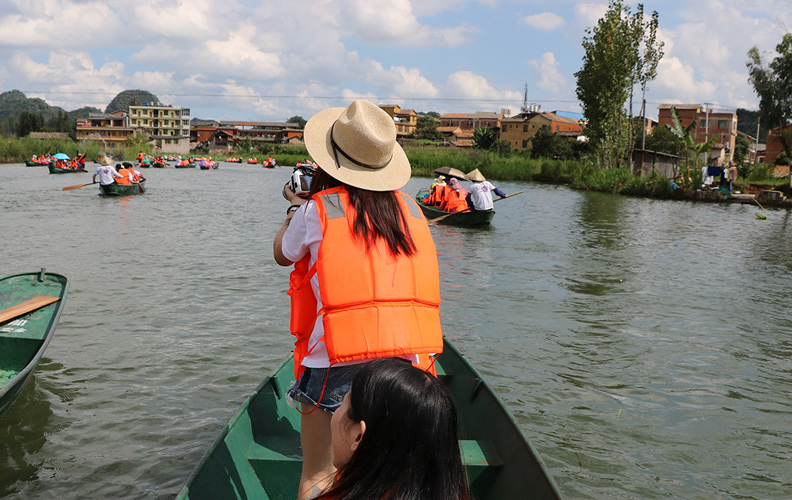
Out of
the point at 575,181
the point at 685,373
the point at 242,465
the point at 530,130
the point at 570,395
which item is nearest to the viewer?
the point at 242,465

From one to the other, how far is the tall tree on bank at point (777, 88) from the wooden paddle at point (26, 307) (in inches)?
1394

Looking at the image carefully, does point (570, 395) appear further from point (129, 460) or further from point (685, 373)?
point (129, 460)

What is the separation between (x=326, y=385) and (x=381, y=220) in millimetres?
614

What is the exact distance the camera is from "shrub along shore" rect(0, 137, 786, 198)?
32953mm

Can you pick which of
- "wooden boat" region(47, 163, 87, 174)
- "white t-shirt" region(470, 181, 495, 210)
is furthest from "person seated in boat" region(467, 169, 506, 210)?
"wooden boat" region(47, 163, 87, 174)

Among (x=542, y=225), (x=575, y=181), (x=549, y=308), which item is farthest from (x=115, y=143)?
(x=549, y=308)

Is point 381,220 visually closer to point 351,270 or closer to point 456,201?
point 351,270

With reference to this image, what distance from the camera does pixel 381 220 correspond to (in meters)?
2.18

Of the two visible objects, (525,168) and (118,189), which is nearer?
(118,189)

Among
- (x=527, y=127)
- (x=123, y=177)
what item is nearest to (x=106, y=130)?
(x=527, y=127)

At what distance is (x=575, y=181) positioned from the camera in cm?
3866

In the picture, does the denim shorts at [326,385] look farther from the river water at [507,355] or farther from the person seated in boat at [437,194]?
the person seated in boat at [437,194]

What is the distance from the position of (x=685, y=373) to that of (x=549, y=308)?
255 centimetres

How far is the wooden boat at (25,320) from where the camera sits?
4.71m
